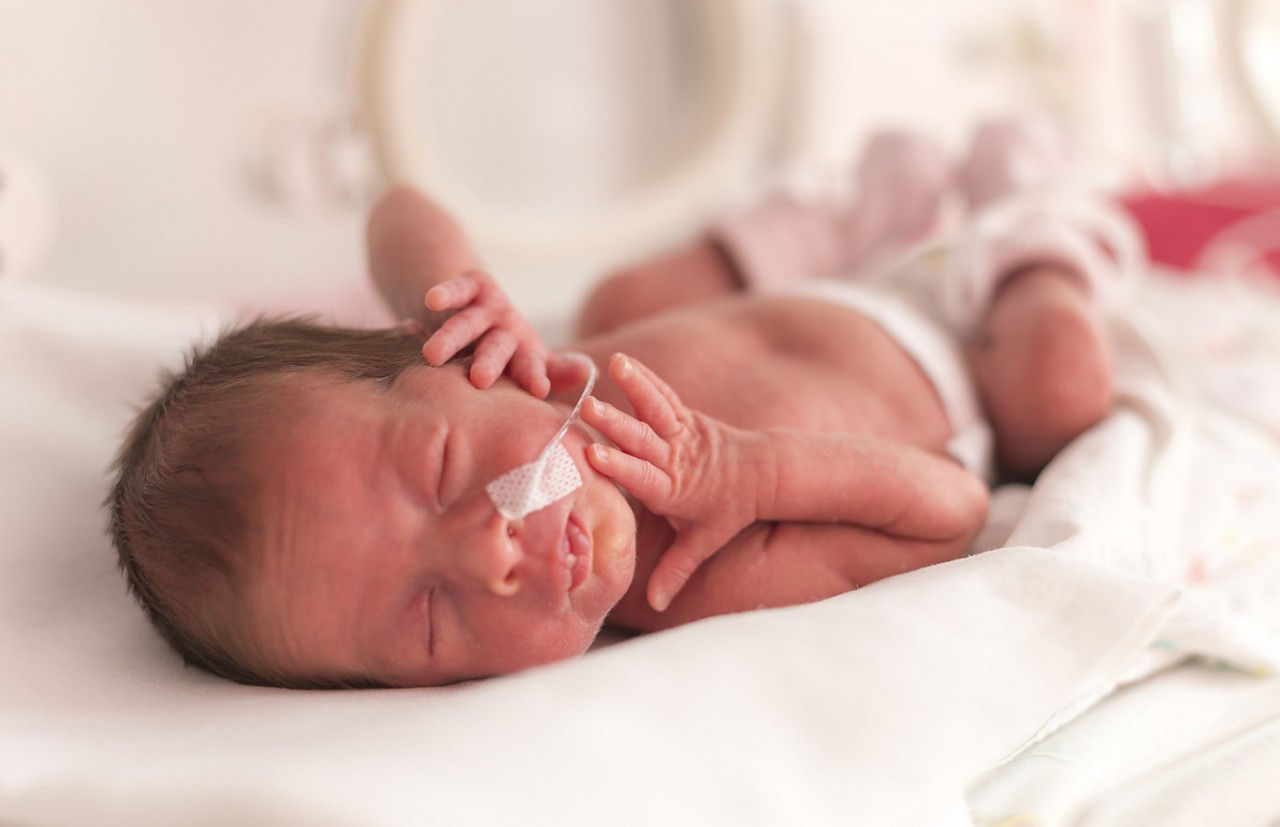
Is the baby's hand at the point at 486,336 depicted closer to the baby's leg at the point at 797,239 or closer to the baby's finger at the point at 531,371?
the baby's finger at the point at 531,371

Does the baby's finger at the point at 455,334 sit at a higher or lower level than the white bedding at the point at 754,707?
higher

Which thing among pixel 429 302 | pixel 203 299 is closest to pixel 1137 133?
pixel 203 299

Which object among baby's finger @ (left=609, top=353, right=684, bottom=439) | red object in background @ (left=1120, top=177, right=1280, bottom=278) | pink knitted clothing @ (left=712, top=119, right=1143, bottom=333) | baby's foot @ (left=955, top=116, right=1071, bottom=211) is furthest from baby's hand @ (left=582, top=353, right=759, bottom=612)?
red object in background @ (left=1120, top=177, right=1280, bottom=278)

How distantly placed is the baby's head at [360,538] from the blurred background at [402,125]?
80 centimetres

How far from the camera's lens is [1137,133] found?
3.08m

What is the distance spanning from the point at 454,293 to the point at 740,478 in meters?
0.30

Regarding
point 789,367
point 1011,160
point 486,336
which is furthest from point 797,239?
point 486,336

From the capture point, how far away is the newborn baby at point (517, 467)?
760 millimetres

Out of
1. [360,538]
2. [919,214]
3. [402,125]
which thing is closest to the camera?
[360,538]

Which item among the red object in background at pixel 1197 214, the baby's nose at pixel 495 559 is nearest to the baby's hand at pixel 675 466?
the baby's nose at pixel 495 559

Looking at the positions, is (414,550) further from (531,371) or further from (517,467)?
(531,371)

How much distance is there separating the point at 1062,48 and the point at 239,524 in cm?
273

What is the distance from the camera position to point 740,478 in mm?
890

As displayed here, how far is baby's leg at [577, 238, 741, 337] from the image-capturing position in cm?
149
